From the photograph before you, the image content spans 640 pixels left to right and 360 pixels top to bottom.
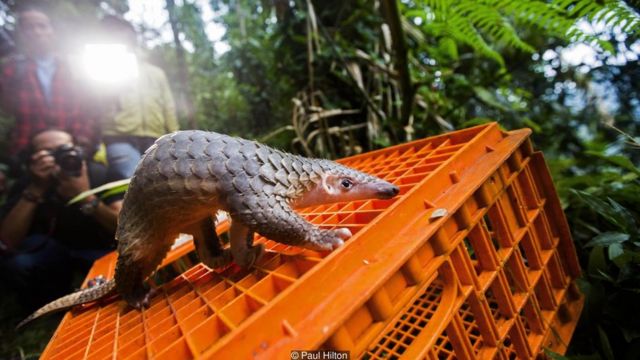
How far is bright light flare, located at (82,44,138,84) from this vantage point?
2586 mm

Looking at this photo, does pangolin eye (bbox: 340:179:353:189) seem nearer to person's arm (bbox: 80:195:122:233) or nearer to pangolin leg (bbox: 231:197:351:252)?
pangolin leg (bbox: 231:197:351:252)

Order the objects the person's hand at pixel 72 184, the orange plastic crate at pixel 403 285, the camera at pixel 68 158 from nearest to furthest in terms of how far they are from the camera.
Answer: the orange plastic crate at pixel 403 285 → the camera at pixel 68 158 → the person's hand at pixel 72 184

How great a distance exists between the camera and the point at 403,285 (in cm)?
58

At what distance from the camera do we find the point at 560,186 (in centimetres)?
168

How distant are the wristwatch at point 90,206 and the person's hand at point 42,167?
32cm

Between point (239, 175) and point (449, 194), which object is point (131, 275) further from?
point (449, 194)

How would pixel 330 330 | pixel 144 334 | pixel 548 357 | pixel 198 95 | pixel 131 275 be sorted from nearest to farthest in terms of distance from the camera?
pixel 330 330 → pixel 144 334 → pixel 548 357 → pixel 131 275 → pixel 198 95

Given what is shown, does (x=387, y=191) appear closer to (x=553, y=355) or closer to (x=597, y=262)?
(x=553, y=355)

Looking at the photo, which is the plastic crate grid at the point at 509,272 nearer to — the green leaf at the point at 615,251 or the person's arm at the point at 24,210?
the green leaf at the point at 615,251

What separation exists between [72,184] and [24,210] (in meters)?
0.44

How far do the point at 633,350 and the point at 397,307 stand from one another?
37.0 inches

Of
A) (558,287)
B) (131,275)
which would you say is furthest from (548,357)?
(131,275)

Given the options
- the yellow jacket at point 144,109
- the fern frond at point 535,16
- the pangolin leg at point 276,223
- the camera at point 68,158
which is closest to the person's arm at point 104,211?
the camera at point 68,158

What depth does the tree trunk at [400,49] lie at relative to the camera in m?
1.53
